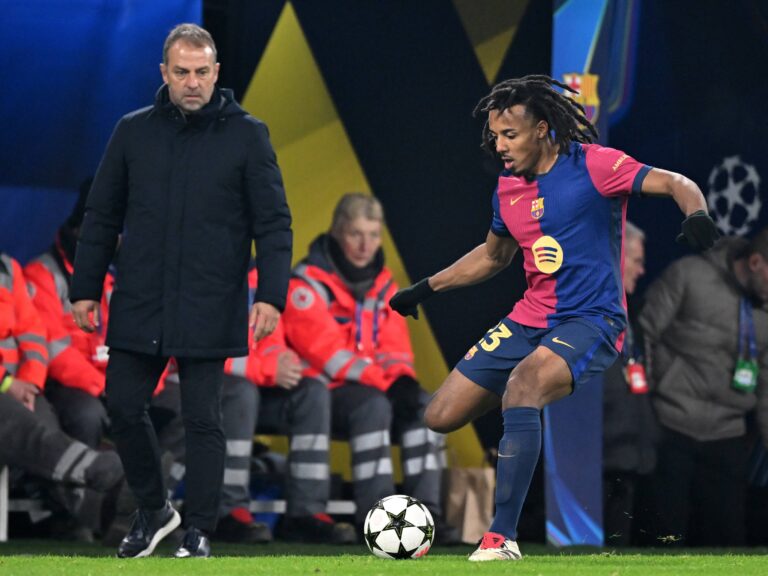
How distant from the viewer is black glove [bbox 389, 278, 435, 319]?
264 inches

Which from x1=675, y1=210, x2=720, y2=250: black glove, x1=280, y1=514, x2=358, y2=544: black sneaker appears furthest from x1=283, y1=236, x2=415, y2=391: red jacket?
x1=675, y1=210, x2=720, y2=250: black glove

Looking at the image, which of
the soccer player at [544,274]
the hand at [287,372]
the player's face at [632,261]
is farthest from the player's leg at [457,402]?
the player's face at [632,261]

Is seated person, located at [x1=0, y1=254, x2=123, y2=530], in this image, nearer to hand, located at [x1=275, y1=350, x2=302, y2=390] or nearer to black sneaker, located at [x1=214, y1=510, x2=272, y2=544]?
black sneaker, located at [x1=214, y1=510, x2=272, y2=544]

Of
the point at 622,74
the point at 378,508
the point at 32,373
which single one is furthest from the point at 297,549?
the point at 622,74

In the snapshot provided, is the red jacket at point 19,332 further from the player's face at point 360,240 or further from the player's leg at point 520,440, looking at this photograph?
the player's leg at point 520,440

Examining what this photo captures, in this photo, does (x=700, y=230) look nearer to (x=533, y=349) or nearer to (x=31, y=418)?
(x=533, y=349)

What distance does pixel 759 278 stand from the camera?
32.5ft

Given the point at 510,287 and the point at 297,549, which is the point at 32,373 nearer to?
the point at 297,549

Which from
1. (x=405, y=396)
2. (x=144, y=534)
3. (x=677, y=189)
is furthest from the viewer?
(x=405, y=396)

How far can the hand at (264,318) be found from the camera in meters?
6.44

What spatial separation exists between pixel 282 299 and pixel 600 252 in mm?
1203

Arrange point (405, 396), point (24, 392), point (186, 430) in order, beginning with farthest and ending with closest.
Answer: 1. point (405, 396)
2. point (24, 392)
3. point (186, 430)

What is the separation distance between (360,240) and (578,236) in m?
3.45

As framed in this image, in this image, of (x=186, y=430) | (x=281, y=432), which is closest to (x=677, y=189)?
(x=186, y=430)
